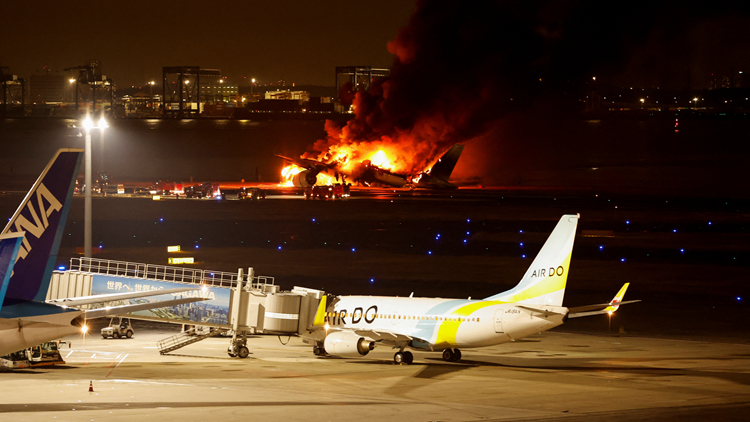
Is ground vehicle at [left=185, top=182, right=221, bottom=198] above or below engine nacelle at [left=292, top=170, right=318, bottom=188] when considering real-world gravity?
below

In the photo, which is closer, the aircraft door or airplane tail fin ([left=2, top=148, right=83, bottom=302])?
airplane tail fin ([left=2, top=148, right=83, bottom=302])

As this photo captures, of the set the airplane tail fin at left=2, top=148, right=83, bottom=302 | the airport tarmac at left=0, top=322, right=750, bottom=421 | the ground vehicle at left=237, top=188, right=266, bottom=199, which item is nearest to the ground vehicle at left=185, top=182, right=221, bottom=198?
the ground vehicle at left=237, top=188, right=266, bottom=199

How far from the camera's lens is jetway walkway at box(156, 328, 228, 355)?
129 feet

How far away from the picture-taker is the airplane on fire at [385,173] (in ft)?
427

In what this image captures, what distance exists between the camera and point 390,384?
103 feet

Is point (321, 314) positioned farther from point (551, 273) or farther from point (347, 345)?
point (551, 273)

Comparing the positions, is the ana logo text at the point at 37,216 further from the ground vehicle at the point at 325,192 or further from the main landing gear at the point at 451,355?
the ground vehicle at the point at 325,192

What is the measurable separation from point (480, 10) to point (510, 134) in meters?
57.7

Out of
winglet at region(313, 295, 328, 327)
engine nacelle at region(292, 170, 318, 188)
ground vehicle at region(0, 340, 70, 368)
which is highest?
engine nacelle at region(292, 170, 318, 188)

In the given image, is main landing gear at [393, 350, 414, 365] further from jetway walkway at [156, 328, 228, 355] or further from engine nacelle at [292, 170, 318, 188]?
engine nacelle at [292, 170, 318, 188]

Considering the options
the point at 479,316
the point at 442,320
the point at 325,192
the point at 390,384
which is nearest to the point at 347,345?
the point at 442,320

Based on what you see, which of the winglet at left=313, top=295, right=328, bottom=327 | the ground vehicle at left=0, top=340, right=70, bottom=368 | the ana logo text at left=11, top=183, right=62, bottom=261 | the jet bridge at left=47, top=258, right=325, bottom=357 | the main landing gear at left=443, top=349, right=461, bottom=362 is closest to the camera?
the ana logo text at left=11, top=183, right=62, bottom=261

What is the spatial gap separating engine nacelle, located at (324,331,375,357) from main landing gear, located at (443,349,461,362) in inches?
144

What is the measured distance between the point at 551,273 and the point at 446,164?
314ft
